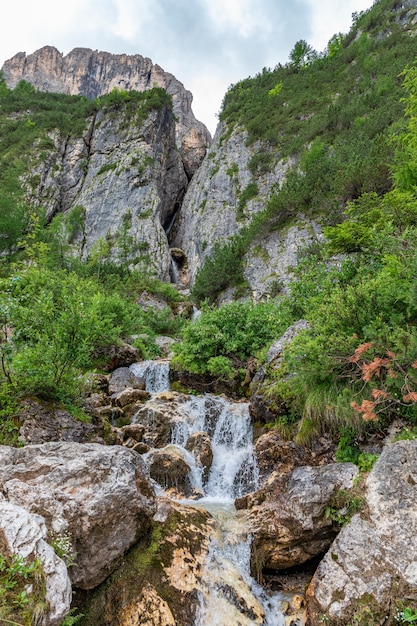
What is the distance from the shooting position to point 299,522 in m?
5.12

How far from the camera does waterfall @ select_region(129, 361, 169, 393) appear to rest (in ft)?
44.7

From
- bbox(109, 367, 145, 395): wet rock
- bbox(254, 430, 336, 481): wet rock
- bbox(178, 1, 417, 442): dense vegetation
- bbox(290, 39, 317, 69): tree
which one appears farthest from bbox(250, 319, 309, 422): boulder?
bbox(290, 39, 317, 69): tree

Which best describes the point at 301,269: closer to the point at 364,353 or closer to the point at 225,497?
the point at 364,353

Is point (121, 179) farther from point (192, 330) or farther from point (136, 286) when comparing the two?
point (192, 330)

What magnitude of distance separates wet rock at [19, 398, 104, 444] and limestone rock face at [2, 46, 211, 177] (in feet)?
257

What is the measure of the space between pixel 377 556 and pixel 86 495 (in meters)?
3.76

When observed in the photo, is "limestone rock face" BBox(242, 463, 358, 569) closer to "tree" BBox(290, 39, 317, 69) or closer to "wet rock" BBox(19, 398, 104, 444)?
"wet rock" BBox(19, 398, 104, 444)

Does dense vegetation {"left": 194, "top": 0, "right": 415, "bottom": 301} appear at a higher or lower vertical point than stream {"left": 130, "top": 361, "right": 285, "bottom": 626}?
higher

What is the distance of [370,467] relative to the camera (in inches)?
204

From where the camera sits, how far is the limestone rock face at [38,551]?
10.1 ft

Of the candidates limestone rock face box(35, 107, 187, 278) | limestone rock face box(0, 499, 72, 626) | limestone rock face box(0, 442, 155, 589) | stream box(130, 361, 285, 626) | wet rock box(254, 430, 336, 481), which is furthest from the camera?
limestone rock face box(35, 107, 187, 278)

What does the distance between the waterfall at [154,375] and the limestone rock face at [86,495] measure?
27.7 ft

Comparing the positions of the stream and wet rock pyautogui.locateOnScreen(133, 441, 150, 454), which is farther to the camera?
wet rock pyautogui.locateOnScreen(133, 441, 150, 454)

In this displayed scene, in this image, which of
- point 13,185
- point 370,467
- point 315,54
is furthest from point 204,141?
point 370,467
